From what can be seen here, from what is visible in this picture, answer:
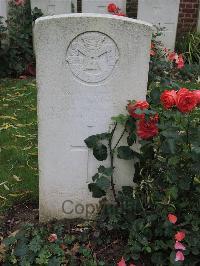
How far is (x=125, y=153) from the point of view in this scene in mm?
2943

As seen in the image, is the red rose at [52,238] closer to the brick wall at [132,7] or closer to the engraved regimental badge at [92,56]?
the engraved regimental badge at [92,56]

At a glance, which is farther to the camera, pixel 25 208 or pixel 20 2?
pixel 20 2

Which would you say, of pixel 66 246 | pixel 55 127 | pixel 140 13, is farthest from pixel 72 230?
pixel 140 13

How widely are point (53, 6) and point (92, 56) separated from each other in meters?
4.05

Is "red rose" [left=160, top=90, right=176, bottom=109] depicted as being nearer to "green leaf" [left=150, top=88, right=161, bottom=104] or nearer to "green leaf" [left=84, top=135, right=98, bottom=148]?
"green leaf" [left=150, top=88, right=161, bottom=104]

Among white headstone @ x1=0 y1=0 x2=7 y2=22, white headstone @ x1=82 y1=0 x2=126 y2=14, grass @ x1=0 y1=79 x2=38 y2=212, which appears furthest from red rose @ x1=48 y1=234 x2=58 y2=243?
white headstone @ x1=0 y1=0 x2=7 y2=22

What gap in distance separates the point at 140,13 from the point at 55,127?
13.1ft

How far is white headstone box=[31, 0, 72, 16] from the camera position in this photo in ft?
21.3

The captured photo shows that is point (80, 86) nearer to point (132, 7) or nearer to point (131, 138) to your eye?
point (131, 138)

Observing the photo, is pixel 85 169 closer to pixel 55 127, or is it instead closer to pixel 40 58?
pixel 55 127

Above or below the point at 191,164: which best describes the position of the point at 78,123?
above

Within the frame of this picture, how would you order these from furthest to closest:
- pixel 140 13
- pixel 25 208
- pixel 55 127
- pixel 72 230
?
pixel 140 13 → pixel 25 208 → pixel 72 230 → pixel 55 127

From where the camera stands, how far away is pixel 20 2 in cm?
658

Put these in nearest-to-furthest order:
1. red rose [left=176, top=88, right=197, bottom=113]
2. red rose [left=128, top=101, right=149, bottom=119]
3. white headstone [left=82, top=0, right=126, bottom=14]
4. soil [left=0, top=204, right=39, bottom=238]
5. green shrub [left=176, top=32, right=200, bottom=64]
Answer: red rose [left=176, top=88, right=197, bottom=113], red rose [left=128, top=101, right=149, bottom=119], soil [left=0, top=204, right=39, bottom=238], white headstone [left=82, top=0, right=126, bottom=14], green shrub [left=176, top=32, right=200, bottom=64]
